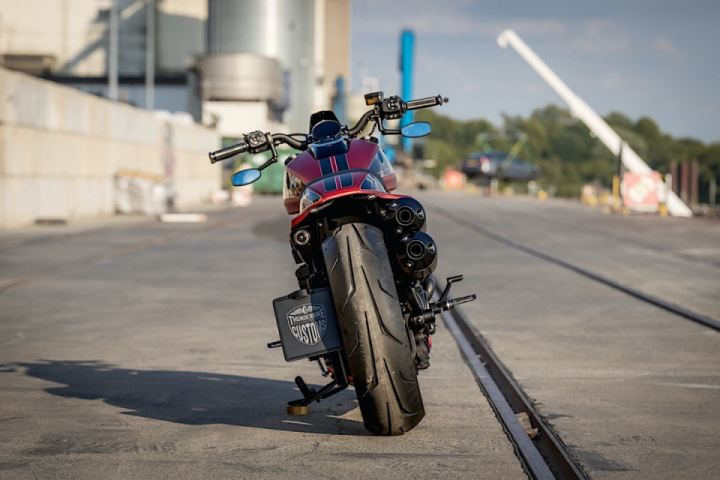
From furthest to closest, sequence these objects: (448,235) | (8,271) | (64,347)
→ 1. (448,235)
2. (8,271)
3. (64,347)

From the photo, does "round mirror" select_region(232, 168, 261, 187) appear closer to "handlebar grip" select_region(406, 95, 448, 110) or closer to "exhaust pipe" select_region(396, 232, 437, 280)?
"handlebar grip" select_region(406, 95, 448, 110)

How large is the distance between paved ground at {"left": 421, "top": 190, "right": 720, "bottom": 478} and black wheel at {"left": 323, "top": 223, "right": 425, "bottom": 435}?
88 cm

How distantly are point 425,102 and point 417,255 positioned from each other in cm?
122

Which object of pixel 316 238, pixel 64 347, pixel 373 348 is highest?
pixel 316 238

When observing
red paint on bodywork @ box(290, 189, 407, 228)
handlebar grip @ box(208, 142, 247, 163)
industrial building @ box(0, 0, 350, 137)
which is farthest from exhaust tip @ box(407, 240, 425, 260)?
industrial building @ box(0, 0, 350, 137)

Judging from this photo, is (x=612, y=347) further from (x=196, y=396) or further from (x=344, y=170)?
(x=344, y=170)

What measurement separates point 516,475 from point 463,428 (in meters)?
0.98

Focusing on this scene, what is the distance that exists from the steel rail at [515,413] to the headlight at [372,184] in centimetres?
141

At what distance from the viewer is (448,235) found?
2412 cm

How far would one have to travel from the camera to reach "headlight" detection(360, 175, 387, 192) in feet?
18.5

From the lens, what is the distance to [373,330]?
5.19 meters

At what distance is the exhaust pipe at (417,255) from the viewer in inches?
219

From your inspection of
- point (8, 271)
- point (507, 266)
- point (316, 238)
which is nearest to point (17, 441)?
point (316, 238)

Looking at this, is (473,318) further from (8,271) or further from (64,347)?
(8,271)
